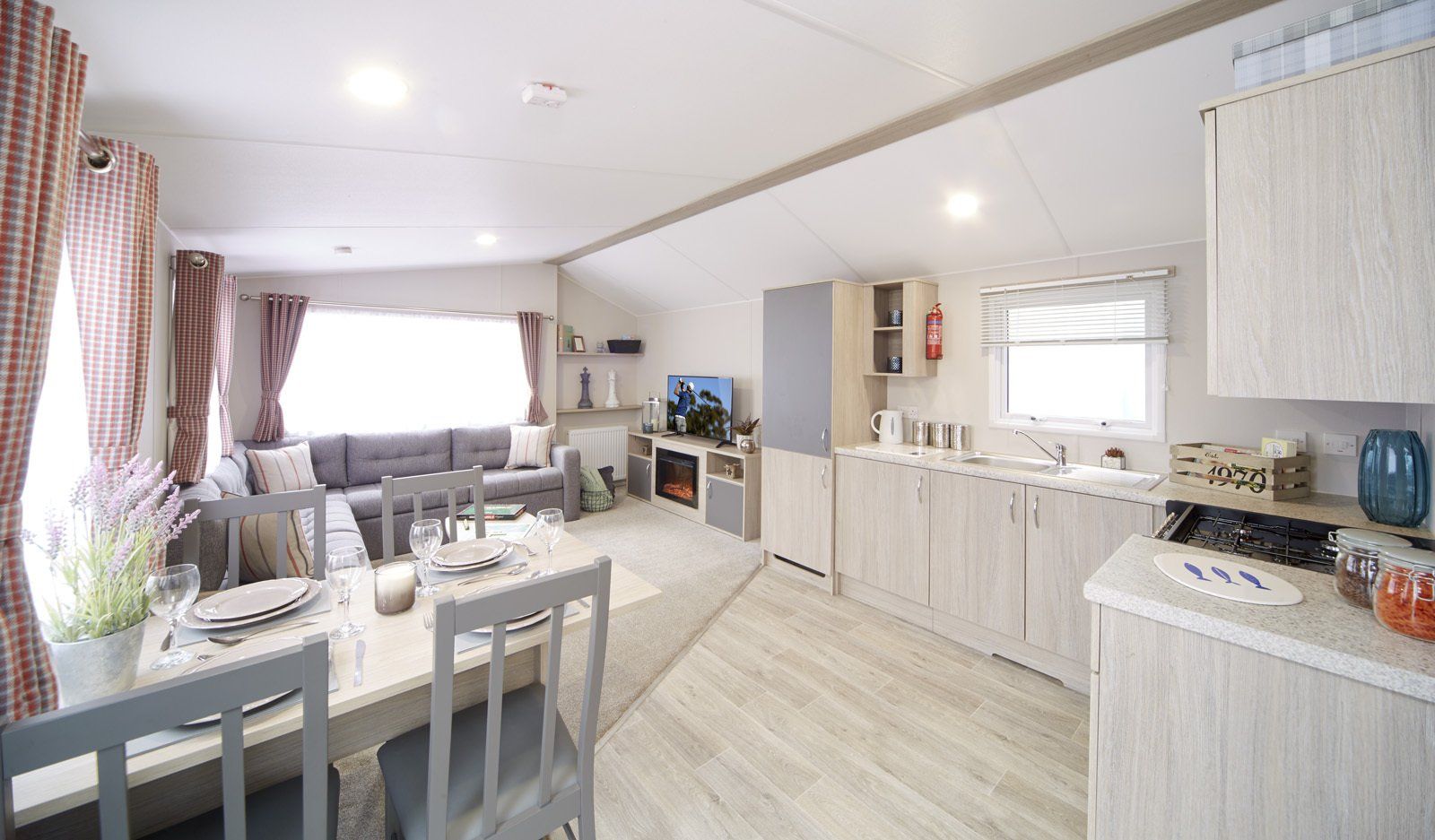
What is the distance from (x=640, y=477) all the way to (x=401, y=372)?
8.46 feet

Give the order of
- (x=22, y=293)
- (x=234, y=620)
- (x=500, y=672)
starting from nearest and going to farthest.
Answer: (x=22, y=293)
(x=500, y=672)
(x=234, y=620)

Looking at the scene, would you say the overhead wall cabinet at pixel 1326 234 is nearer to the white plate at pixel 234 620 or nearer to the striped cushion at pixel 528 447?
the white plate at pixel 234 620

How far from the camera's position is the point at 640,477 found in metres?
6.09

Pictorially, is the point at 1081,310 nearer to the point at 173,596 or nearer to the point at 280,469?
the point at 173,596

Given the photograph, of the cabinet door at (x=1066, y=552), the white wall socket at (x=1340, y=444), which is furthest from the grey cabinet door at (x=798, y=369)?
the white wall socket at (x=1340, y=444)

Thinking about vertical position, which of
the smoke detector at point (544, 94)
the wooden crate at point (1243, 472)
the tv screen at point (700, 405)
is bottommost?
the wooden crate at point (1243, 472)

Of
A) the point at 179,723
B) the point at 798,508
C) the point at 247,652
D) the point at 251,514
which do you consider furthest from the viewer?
the point at 798,508

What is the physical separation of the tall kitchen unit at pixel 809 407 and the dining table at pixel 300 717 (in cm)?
209

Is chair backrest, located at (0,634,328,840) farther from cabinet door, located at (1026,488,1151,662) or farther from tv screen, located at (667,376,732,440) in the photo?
tv screen, located at (667,376,732,440)

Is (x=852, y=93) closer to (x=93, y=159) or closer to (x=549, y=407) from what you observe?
(x=93, y=159)

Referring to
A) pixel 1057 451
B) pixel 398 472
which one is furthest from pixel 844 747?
pixel 398 472

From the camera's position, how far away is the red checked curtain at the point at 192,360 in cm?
280

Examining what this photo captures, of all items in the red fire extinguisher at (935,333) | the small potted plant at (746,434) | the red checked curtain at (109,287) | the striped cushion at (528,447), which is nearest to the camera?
the red checked curtain at (109,287)

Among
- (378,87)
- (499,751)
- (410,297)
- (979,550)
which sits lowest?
(499,751)
